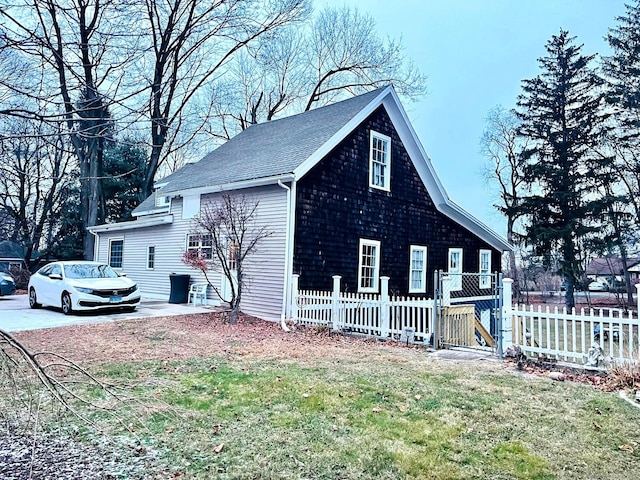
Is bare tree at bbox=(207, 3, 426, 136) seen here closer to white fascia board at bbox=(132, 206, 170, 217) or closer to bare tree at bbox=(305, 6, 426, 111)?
bare tree at bbox=(305, 6, 426, 111)

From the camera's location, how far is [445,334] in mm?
8406

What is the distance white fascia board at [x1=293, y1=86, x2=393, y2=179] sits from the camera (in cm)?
1158

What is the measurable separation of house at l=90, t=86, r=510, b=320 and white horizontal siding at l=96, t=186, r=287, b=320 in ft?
0.12

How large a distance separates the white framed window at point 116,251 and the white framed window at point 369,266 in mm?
10135

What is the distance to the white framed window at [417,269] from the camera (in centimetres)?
1547

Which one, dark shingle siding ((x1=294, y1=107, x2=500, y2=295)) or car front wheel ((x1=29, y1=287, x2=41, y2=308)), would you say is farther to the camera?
car front wheel ((x1=29, y1=287, x2=41, y2=308))

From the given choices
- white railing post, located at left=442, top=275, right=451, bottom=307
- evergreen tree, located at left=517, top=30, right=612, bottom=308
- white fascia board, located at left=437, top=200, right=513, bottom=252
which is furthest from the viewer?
evergreen tree, located at left=517, top=30, right=612, bottom=308

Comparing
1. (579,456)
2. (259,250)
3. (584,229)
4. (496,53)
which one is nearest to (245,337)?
(259,250)

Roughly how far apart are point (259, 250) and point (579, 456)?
952 centimetres

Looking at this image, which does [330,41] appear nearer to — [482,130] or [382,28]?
[382,28]

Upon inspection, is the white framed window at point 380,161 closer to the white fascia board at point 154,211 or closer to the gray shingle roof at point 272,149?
the gray shingle roof at point 272,149

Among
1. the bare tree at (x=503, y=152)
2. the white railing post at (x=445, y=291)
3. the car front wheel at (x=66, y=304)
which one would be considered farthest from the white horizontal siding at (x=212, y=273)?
the bare tree at (x=503, y=152)

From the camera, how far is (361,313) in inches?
414

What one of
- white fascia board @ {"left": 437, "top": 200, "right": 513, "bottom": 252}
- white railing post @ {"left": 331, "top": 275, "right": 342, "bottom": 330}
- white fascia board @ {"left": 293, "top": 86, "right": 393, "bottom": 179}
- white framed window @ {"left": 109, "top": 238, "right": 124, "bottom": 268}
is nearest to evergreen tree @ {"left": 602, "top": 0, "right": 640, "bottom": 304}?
white fascia board @ {"left": 437, "top": 200, "right": 513, "bottom": 252}
